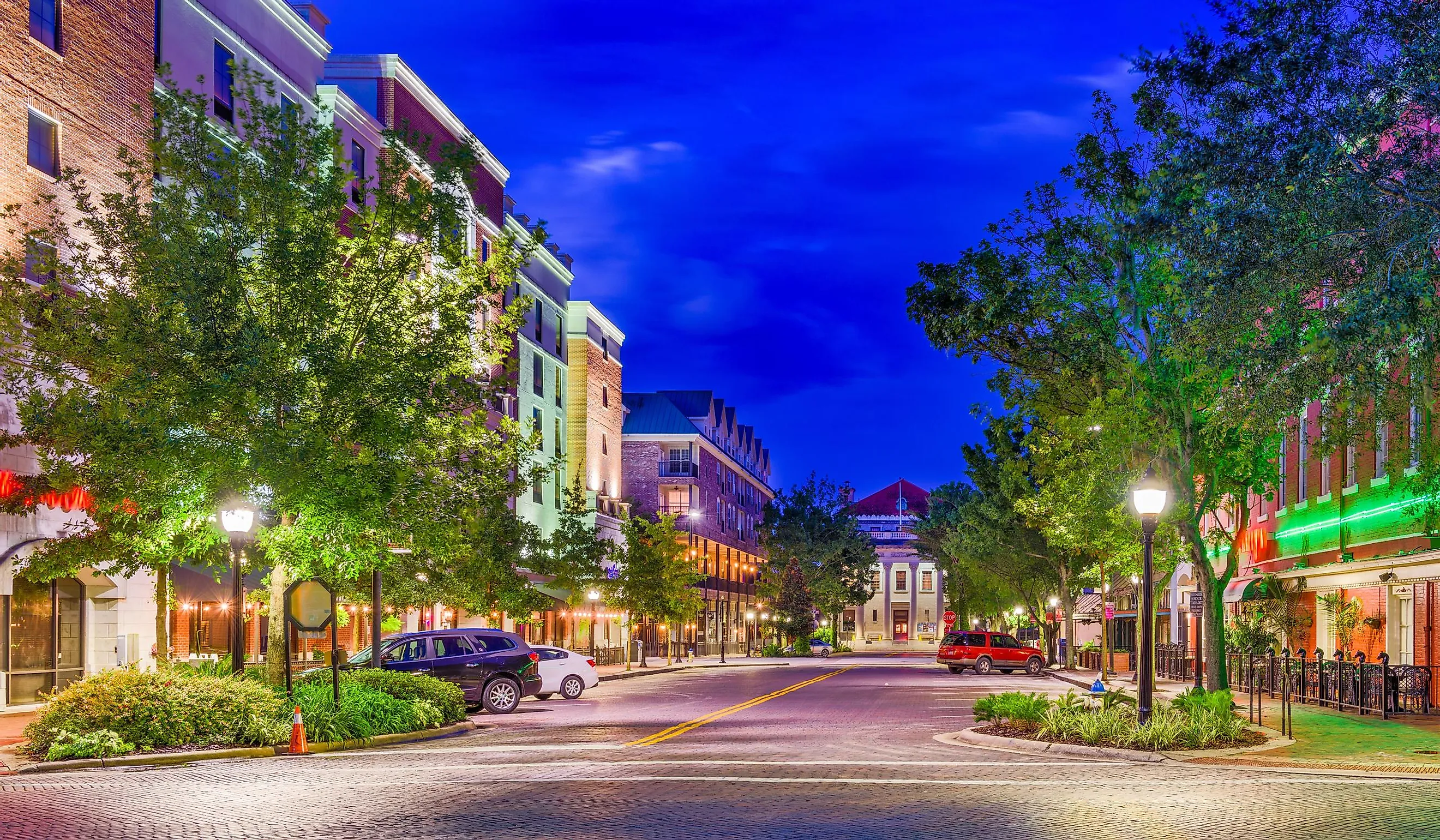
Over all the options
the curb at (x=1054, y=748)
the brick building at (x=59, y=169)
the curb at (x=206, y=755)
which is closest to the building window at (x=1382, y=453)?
the curb at (x=1054, y=748)

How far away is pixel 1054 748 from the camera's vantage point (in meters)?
19.8

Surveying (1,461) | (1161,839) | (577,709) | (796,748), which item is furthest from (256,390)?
(1161,839)

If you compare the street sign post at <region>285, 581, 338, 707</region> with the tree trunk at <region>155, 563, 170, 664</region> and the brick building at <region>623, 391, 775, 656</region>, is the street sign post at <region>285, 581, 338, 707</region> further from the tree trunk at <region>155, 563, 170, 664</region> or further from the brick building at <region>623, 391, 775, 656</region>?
the brick building at <region>623, 391, 775, 656</region>

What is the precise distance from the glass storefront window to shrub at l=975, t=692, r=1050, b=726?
17.2 meters

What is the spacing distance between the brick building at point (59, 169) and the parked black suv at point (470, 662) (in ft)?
18.5

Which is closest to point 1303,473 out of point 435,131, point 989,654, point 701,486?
point 989,654

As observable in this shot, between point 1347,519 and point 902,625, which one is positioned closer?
point 1347,519

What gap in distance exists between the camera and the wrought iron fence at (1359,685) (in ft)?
87.4

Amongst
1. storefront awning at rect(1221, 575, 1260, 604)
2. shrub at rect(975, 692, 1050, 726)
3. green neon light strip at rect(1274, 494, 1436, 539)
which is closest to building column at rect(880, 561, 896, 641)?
storefront awning at rect(1221, 575, 1260, 604)

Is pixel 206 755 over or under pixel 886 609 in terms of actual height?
over

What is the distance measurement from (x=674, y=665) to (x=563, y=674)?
1193 inches

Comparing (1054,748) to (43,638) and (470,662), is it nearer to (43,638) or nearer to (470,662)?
(470,662)

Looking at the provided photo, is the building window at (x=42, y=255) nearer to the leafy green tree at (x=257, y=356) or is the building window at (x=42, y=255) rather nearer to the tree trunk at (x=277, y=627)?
the leafy green tree at (x=257, y=356)

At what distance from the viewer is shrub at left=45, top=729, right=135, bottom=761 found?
18203mm
